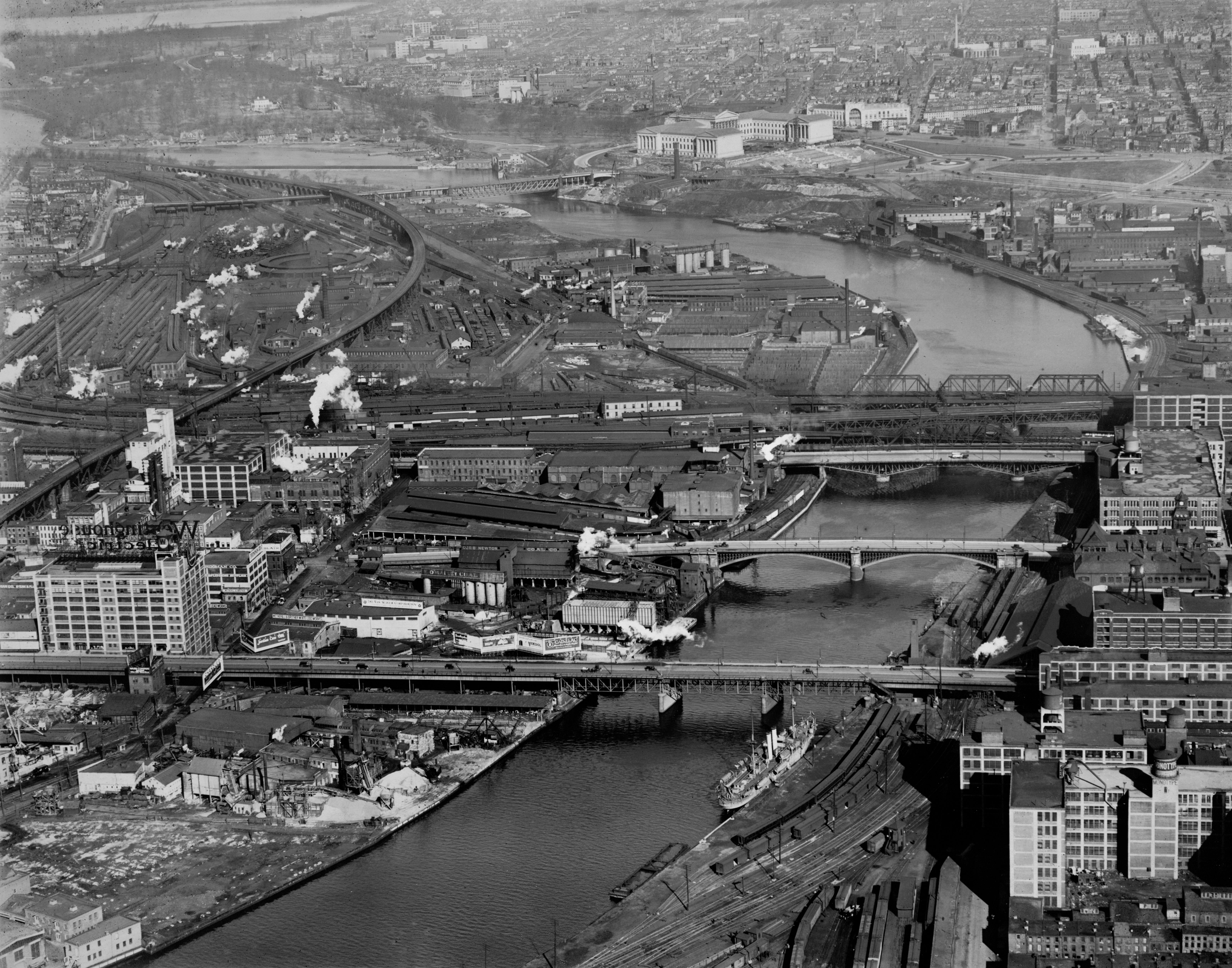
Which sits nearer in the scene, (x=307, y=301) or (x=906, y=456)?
(x=906, y=456)

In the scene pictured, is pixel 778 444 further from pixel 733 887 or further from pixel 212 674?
pixel 733 887

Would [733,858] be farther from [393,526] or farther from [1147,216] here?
[1147,216]

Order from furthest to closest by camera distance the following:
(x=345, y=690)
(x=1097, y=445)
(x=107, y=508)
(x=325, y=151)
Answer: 1. (x=325, y=151)
2. (x=1097, y=445)
3. (x=107, y=508)
4. (x=345, y=690)

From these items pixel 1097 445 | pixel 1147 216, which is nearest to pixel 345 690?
pixel 1097 445

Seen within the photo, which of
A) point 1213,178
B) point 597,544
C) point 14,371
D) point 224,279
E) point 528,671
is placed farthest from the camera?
point 1213,178

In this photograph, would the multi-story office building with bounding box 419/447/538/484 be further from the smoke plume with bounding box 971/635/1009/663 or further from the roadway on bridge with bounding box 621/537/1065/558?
the smoke plume with bounding box 971/635/1009/663

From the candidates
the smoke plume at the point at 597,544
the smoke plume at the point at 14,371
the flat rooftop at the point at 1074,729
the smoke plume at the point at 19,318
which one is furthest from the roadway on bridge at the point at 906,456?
the smoke plume at the point at 19,318

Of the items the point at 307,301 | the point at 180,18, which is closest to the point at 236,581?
the point at 307,301
